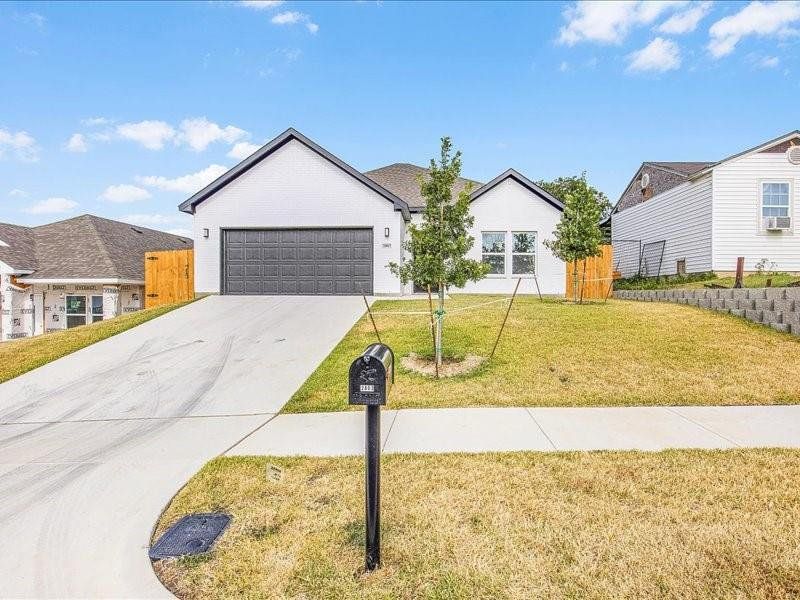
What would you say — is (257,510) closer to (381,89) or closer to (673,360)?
(673,360)

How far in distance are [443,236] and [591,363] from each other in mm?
A: 3501

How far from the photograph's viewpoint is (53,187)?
21.1 m

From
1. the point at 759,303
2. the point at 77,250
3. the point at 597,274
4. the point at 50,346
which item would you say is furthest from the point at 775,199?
the point at 77,250

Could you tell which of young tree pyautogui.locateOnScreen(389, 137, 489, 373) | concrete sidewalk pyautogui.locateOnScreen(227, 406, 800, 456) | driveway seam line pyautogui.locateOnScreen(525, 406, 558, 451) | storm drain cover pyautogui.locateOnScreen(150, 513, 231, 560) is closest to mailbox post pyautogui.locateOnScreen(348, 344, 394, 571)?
storm drain cover pyautogui.locateOnScreen(150, 513, 231, 560)

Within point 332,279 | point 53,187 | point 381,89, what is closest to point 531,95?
point 381,89

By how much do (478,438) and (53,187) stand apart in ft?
85.9

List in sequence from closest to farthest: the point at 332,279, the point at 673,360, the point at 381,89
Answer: the point at 673,360 < the point at 332,279 < the point at 381,89

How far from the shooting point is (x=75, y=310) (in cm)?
1775

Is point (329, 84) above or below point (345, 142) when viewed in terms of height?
above

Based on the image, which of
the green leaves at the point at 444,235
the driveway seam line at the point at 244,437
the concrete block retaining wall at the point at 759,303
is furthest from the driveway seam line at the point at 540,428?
the concrete block retaining wall at the point at 759,303

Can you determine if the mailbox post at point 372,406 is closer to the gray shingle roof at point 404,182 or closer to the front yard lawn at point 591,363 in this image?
the front yard lawn at point 591,363

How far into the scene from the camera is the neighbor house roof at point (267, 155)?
15.9m

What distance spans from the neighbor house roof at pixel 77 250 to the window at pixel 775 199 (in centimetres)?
2613

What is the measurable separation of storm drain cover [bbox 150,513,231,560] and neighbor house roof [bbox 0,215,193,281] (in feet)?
59.3
